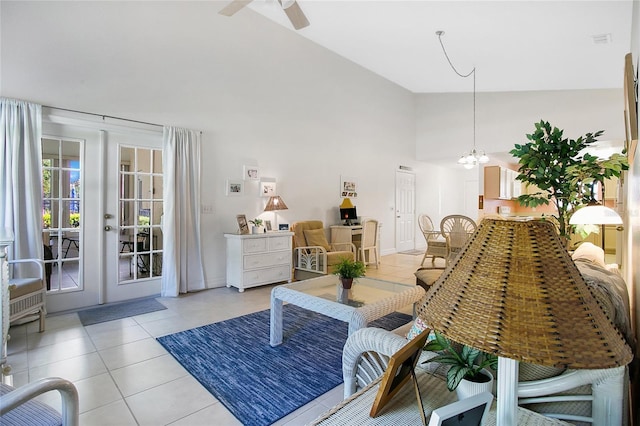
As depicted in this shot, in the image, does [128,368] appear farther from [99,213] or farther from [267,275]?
[267,275]

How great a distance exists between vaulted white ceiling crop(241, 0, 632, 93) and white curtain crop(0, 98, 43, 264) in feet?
9.77

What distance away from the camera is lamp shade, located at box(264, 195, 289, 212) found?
17.0ft

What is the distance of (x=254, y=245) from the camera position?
4633mm

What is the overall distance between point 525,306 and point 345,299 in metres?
2.36

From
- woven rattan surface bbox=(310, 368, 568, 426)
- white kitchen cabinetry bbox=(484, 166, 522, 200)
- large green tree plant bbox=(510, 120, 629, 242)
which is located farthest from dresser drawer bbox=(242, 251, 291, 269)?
Answer: white kitchen cabinetry bbox=(484, 166, 522, 200)

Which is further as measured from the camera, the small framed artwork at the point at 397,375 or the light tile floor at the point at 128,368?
the light tile floor at the point at 128,368

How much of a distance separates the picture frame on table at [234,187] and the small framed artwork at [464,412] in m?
4.55

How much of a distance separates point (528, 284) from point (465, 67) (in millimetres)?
6280

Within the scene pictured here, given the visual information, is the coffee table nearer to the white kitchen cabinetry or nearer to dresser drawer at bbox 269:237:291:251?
dresser drawer at bbox 269:237:291:251

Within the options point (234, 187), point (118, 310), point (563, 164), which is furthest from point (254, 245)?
point (563, 164)

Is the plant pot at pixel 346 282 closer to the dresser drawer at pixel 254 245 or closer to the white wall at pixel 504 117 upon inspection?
the dresser drawer at pixel 254 245

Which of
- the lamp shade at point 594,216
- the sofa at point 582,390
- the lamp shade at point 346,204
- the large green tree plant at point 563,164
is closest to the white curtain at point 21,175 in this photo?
the sofa at point 582,390

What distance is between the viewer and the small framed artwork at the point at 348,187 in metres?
6.68

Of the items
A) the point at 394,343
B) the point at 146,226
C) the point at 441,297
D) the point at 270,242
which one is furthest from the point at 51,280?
the point at 441,297
